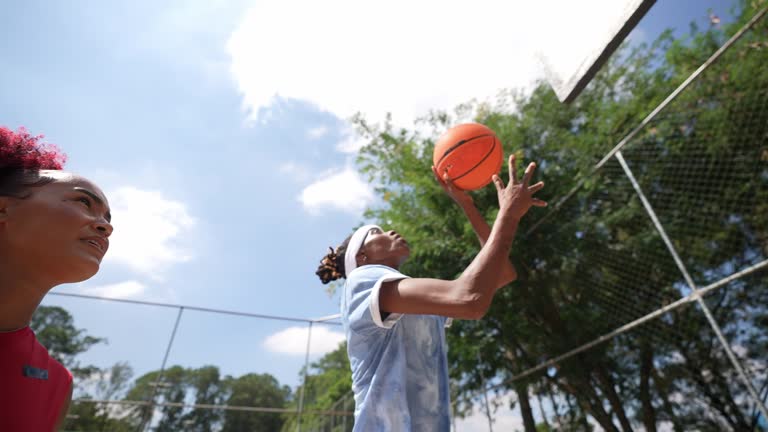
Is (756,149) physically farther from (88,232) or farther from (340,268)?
(88,232)

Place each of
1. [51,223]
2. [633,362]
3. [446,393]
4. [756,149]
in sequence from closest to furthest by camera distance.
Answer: [51,223] → [446,393] → [756,149] → [633,362]

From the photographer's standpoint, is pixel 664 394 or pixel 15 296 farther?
pixel 664 394

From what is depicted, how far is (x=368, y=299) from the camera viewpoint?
1765 mm

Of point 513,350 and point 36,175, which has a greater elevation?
point 513,350

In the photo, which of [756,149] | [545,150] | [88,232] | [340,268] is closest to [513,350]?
[545,150]

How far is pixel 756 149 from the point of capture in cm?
761

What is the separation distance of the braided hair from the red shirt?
1468 millimetres

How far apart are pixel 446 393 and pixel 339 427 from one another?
963cm

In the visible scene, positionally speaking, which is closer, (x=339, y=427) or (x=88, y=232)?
(x=88, y=232)

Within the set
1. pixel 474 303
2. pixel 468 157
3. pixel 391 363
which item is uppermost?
pixel 468 157

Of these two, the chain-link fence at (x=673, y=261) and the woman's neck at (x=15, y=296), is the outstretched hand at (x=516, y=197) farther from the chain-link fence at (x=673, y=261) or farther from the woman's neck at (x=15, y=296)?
the chain-link fence at (x=673, y=261)

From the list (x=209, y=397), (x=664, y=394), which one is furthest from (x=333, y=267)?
(x=664, y=394)

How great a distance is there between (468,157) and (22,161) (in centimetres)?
254

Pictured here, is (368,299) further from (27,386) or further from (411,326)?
(27,386)
